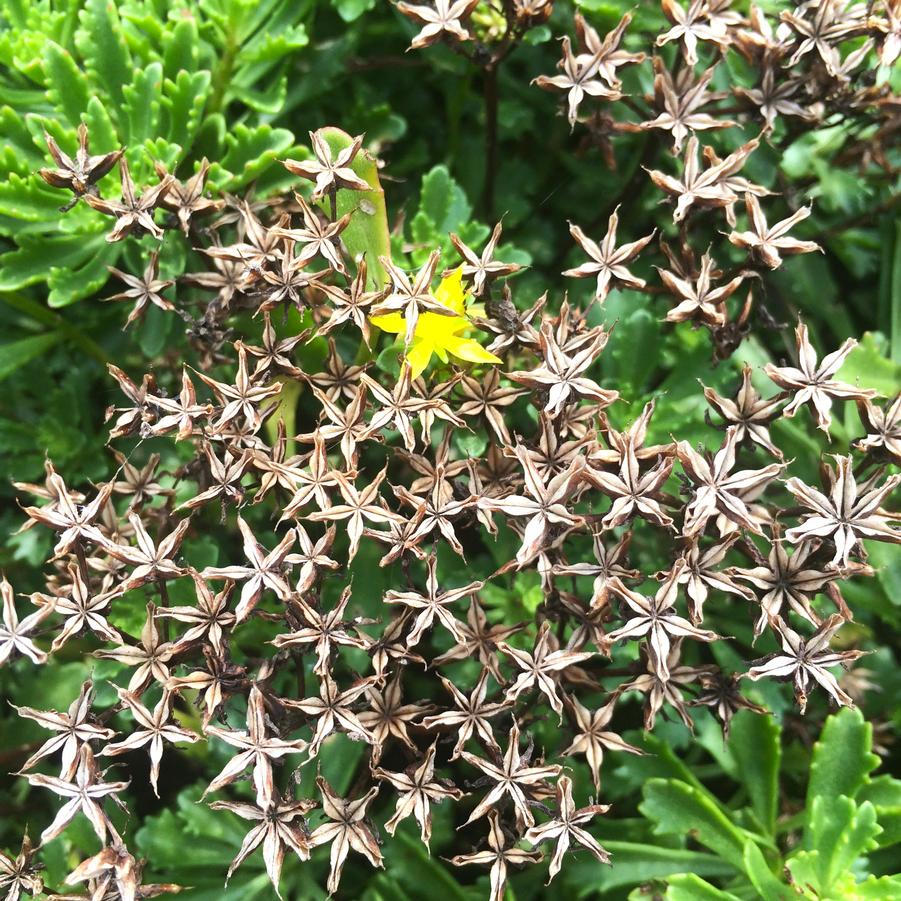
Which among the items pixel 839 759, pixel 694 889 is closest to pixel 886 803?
pixel 839 759

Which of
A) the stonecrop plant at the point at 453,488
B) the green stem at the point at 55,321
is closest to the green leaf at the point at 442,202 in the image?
the stonecrop plant at the point at 453,488

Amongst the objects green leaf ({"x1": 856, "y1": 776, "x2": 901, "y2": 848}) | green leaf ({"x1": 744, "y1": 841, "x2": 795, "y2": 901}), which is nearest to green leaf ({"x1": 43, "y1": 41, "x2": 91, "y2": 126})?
green leaf ({"x1": 744, "y1": 841, "x2": 795, "y2": 901})

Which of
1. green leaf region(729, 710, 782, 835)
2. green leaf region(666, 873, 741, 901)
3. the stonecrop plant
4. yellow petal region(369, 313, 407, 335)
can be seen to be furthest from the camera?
green leaf region(729, 710, 782, 835)

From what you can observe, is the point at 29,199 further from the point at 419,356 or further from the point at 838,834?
the point at 838,834

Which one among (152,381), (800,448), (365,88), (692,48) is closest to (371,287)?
(152,381)

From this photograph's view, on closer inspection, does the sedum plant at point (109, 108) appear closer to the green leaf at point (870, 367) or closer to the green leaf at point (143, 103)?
the green leaf at point (143, 103)

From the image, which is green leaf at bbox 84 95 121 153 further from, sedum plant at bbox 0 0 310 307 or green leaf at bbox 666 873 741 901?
green leaf at bbox 666 873 741 901
